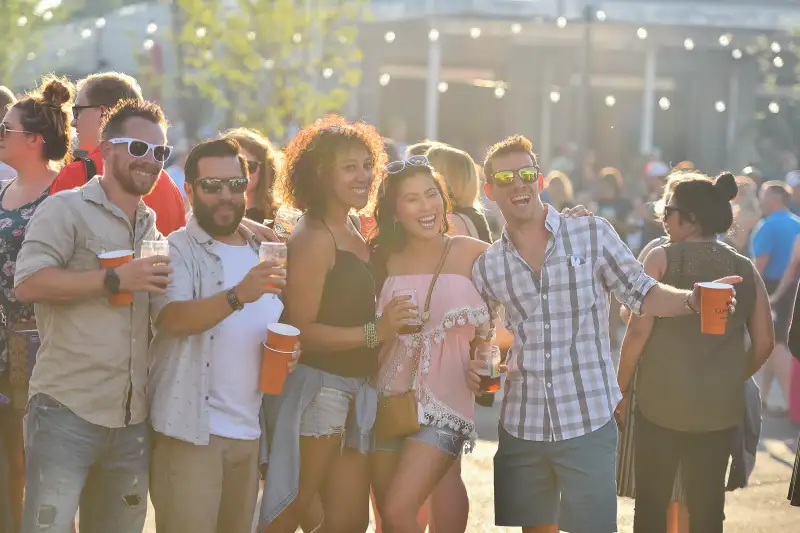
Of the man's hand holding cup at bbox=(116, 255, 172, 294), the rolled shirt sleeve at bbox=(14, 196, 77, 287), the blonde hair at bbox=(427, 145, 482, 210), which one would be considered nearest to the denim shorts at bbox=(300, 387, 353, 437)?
the man's hand holding cup at bbox=(116, 255, 172, 294)

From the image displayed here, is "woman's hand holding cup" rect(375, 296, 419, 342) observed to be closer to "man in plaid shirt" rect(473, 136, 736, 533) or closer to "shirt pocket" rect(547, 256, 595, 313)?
"man in plaid shirt" rect(473, 136, 736, 533)

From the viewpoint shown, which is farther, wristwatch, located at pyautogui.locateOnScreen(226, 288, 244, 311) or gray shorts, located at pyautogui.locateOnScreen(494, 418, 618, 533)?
gray shorts, located at pyautogui.locateOnScreen(494, 418, 618, 533)

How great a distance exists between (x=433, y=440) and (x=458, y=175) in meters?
2.04

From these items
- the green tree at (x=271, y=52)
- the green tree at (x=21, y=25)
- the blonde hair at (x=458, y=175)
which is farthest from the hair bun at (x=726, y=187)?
the green tree at (x=21, y=25)

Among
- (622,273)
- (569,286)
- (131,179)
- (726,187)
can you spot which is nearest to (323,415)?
(569,286)

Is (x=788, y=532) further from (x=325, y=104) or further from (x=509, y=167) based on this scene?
(x=325, y=104)

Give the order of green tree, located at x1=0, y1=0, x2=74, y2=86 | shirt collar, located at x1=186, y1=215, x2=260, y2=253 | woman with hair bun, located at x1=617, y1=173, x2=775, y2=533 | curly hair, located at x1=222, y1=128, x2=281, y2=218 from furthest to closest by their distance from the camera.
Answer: green tree, located at x1=0, y1=0, x2=74, y2=86 < curly hair, located at x1=222, y1=128, x2=281, y2=218 < woman with hair bun, located at x1=617, y1=173, x2=775, y2=533 < shirt collar, located at x1=186, y1=215, x2=260, y2=253

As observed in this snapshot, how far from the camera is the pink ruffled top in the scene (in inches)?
209

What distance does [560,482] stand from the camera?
5266mm

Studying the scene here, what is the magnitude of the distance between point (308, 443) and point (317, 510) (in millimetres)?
1114

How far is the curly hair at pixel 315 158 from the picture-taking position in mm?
5312

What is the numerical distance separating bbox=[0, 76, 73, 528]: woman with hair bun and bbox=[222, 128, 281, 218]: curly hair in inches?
40.5

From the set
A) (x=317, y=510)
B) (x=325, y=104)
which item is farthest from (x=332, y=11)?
(x=317, y=510)

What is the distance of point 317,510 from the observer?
6.17 meters
